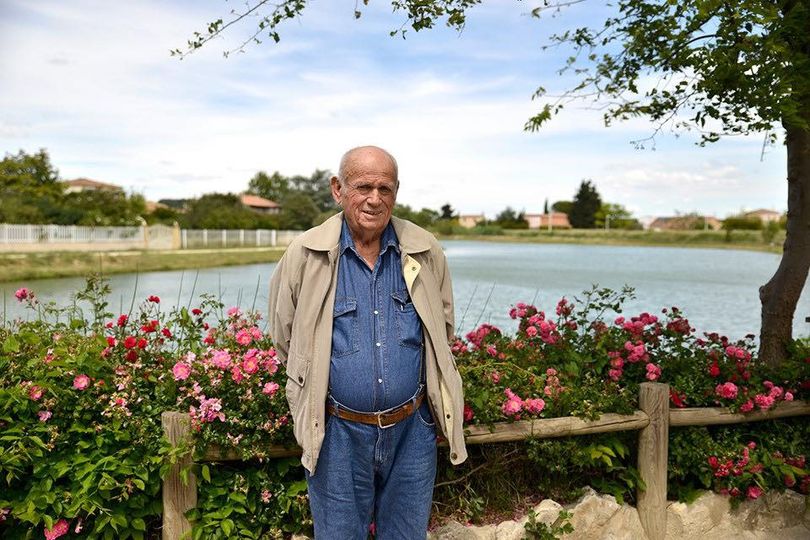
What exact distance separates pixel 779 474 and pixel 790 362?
69 centimetres

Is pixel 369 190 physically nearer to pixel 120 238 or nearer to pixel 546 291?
pixel 546 291

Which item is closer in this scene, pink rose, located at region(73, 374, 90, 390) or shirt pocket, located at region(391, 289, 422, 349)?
shirt pocket, located at region(391, 289, 422, 349)

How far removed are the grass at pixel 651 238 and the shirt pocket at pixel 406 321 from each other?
201 ft

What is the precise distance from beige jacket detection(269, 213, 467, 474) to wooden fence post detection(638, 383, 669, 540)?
1400mm

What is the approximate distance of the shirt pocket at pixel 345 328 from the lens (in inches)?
89.7

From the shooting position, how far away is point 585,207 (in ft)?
330

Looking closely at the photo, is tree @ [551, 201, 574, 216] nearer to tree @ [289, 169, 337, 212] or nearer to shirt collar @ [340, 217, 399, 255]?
tree @ [289, 169, 337, 212]

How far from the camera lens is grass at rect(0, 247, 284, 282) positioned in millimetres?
23531

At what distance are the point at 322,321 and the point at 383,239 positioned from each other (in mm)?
368

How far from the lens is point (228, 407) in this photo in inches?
115

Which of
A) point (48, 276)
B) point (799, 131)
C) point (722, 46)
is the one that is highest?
point (722, 46)

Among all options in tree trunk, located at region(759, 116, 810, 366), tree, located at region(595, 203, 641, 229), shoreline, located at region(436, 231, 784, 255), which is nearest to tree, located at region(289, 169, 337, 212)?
shoreline, located at region(436, 231, 784, 255)

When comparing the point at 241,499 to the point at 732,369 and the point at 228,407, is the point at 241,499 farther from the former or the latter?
the point at 732,369

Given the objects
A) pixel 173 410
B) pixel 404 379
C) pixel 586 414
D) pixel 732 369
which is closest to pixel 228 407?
pixel 173 410
